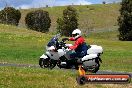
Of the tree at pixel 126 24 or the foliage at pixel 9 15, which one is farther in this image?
the foliage at pixel 9 15

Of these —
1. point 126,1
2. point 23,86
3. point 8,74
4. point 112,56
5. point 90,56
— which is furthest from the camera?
point 126,1

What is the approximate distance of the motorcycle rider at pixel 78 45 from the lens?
2050 cm

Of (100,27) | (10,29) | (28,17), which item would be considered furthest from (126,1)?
(100,27)

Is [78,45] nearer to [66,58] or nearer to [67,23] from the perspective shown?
[66,58]

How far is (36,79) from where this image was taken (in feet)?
67.2

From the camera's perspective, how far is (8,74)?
67.3 feet

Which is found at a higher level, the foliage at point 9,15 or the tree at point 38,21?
the foliage at point 9,15

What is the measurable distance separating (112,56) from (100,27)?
109716mm

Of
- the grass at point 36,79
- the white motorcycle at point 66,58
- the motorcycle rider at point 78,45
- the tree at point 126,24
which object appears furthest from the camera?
the tree at point 126,24

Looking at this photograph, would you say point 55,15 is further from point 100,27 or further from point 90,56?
point 90,56

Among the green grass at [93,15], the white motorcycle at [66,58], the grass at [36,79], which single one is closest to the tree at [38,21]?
the green grass at [93,15]

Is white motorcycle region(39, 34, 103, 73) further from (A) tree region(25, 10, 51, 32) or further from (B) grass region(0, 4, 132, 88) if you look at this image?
(A) tree region(25, 10, 51, 32)

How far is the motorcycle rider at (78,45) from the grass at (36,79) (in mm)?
1100

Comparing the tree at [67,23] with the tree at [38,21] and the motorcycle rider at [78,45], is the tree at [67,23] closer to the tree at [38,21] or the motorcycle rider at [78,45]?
the tree at [38,21]
